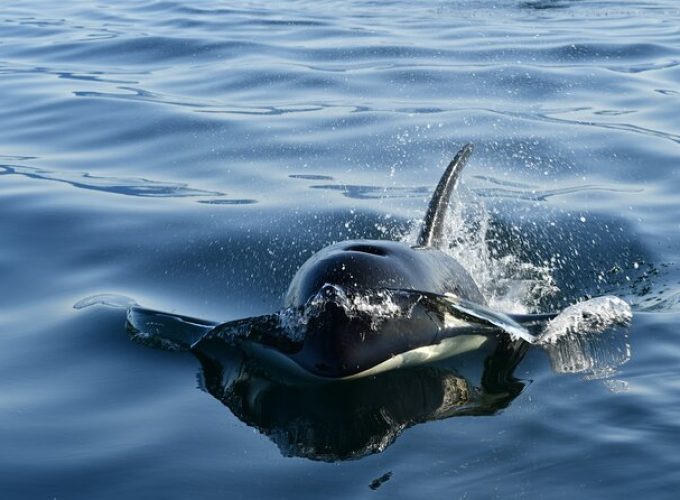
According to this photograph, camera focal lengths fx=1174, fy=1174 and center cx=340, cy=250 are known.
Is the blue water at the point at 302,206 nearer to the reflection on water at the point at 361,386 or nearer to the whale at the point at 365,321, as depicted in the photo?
the reflection on water at the point at 361,386

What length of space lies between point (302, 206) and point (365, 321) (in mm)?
4821

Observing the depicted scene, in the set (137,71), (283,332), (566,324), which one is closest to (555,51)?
(137,71)

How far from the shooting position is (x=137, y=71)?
18.3 meters

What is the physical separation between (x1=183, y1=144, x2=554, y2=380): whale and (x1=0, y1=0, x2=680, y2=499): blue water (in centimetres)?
30

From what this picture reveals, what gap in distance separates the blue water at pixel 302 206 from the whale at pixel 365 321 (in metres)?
0.30

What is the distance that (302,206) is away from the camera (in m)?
10.5

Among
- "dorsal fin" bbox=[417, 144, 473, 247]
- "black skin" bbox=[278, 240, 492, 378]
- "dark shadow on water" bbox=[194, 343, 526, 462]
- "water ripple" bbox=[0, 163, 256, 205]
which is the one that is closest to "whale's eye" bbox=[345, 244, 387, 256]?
"black skin" bbox=[278, 240, 492, 378]

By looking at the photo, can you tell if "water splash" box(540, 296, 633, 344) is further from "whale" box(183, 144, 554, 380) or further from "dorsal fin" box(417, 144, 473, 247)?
"dorsal fin" box(417, 144, 473, 247)

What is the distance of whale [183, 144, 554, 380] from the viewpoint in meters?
5.65

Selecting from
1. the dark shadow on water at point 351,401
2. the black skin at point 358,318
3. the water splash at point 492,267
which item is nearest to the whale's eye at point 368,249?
the black skin at point 358,318

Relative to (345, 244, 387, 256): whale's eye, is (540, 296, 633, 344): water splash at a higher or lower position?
lower

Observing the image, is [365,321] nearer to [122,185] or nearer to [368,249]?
[368,249]

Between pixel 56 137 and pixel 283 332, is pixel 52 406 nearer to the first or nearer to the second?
pixel 283 332

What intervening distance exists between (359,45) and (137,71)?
3968 millimetres
